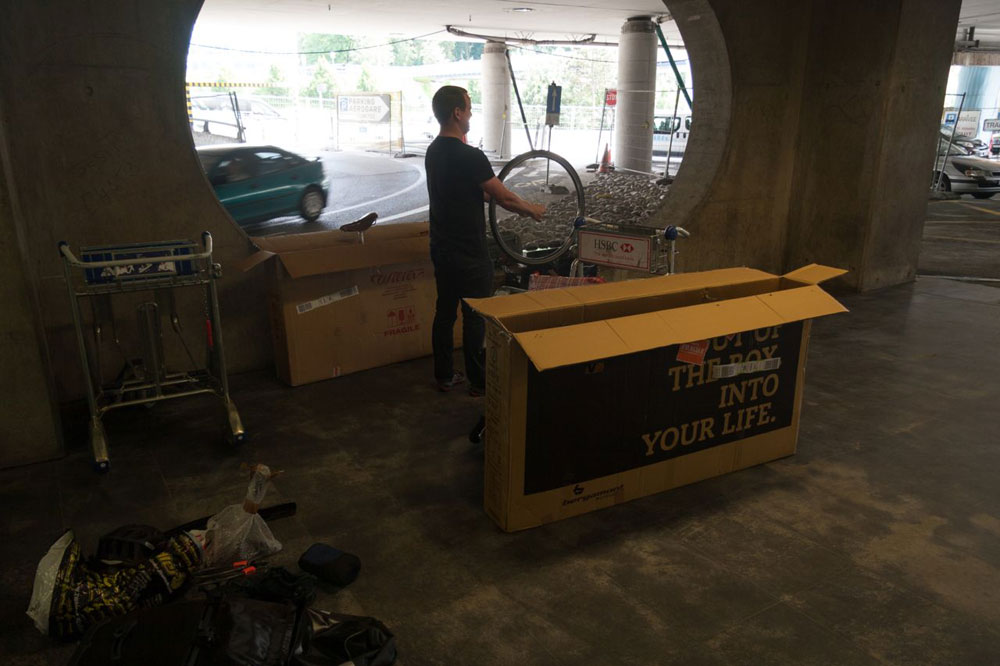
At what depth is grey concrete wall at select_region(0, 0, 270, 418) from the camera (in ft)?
10.8

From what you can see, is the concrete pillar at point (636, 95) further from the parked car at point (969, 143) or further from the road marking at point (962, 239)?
the parked car at point (969, 143)

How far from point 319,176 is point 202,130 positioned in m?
8.43

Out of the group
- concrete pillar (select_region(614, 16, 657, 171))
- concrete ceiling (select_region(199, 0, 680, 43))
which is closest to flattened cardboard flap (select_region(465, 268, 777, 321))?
concrete pillar (select_region(614, 16, 657, 171))

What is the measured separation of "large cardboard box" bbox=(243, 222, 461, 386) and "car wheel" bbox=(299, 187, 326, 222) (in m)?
5.75

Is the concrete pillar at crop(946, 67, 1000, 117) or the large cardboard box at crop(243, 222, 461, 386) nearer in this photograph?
the large cardboard box at crop(243, 222, 461, 386)

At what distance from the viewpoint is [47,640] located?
2.07 m

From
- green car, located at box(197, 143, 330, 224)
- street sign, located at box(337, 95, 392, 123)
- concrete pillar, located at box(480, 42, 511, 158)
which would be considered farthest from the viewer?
concrete pillar, located at box(480, 42, 511, 158)

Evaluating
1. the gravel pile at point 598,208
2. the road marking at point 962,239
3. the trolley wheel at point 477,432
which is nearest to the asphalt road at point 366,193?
the gravel pile at point 598,208

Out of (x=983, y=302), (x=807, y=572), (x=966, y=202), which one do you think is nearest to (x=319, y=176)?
(x=983, y=302)

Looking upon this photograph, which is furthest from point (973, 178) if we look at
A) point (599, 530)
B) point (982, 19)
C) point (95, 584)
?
point (95, 584)

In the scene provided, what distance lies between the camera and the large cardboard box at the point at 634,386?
2420mm

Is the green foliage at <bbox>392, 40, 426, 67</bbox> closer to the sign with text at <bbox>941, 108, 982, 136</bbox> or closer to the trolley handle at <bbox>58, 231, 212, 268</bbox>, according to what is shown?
the sign with text at <bbox>941, 108, 982, 136</bbox>

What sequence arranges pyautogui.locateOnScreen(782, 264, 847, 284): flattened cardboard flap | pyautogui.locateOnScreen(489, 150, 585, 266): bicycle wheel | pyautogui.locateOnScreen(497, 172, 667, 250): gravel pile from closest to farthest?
1. pyautogui.locateOnScreen(782, 264, 847, 284): flattened cardboard flap
2. pyautogui.locateOnScreen(489, 150, 585, 266): bicycle wheel
3. pyautogui.locateOnScreen(497, 172, 667, 250): gravel pile

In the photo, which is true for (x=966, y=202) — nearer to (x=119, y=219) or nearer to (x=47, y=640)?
(x=119, y=219)
